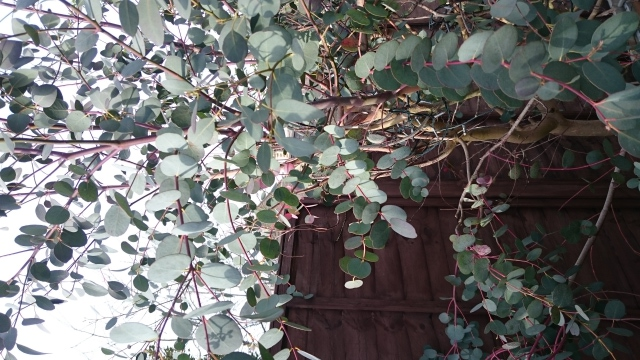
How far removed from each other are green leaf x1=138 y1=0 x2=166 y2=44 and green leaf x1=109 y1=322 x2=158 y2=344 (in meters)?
0.36

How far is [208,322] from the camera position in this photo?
58cm

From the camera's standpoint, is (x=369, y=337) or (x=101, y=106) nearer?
(x=101, y=106)

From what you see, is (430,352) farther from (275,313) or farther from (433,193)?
(275,313)

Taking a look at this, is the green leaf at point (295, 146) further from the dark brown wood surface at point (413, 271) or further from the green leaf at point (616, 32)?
the dark brown wood surface at point (413, 271)

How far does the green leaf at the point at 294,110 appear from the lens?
1.60 feet

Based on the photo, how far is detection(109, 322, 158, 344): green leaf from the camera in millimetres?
539

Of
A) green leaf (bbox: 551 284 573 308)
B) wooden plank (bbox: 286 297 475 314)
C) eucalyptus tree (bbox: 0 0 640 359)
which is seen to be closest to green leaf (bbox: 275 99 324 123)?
eucalyptus tree (bbox: 0 0 640 359)

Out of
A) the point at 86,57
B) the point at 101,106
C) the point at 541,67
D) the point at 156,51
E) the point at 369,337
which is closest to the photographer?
the point at 541,67

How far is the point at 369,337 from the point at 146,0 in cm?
147

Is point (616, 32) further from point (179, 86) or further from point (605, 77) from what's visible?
point (179, 86)

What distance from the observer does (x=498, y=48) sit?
0.49m

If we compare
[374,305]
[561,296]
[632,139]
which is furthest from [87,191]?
[374,305]

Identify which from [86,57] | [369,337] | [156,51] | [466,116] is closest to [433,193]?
[466,116]

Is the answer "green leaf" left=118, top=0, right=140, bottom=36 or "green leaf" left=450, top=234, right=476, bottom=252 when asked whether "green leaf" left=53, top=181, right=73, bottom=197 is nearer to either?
"green leaf" left=118, top=0, right=140, bottom=36
